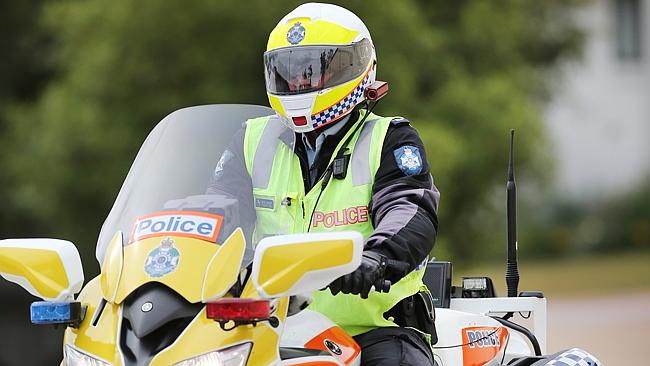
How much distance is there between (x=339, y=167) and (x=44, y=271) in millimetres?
1152

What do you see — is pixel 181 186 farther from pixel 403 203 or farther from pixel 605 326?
pixel 605 326

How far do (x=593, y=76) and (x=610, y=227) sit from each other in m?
4.52

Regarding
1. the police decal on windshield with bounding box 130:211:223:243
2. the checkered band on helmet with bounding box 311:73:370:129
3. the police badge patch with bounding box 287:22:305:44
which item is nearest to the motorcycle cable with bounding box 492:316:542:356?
the checkered band on helmet with bounding box 311:73:370:129

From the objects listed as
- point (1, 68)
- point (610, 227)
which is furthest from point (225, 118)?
point (610, 227)

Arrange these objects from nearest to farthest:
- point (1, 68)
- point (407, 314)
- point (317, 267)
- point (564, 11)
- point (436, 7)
A: point (317, 267)
point (407, 314)
point (436, 7)
point (1, 68)
point (564, 11)

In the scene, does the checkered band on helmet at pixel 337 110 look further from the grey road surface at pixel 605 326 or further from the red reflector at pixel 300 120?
the grey road surface at pixel 605 326

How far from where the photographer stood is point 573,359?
16.8 feet

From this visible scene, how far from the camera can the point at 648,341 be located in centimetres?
1752

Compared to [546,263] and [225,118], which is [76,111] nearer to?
[225,118]

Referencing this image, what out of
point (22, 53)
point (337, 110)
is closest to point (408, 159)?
point (337, 110)

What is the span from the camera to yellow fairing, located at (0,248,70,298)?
4117 mm

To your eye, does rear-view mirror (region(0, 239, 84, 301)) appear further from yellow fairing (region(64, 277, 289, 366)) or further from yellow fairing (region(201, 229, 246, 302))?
yellow fairing (region(201, 229, 246, 302))

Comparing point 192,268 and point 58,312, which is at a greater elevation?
point 192,268

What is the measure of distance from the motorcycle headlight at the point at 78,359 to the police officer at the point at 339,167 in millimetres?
754
